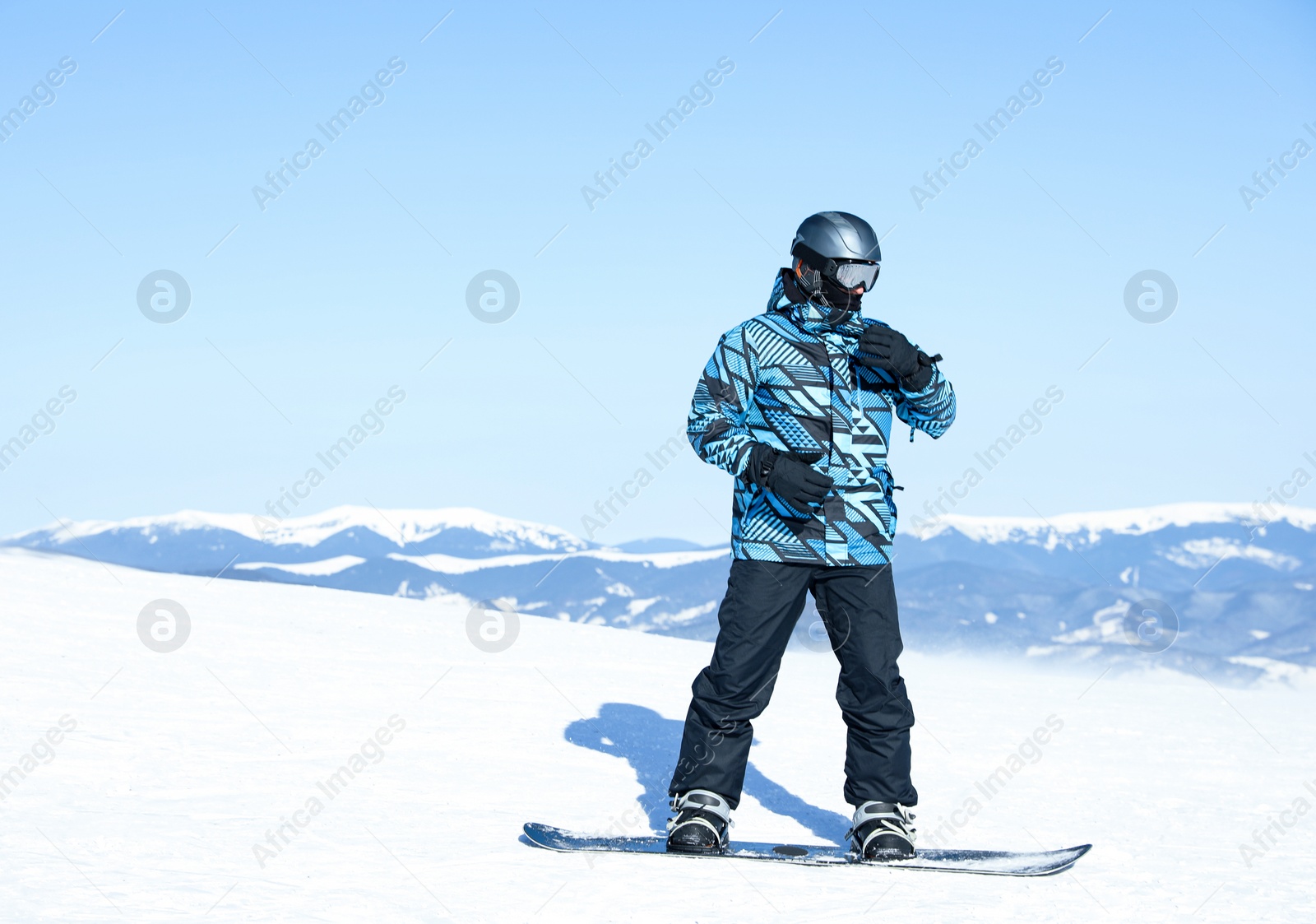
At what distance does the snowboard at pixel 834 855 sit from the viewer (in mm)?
3490

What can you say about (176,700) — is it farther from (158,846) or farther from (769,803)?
(769,803)

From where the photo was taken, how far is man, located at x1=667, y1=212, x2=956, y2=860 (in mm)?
3750

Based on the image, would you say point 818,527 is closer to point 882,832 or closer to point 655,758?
point 882,832

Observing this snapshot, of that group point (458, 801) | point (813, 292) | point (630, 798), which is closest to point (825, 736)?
point (630, 798)

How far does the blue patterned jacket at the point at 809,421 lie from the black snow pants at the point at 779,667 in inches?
3.6

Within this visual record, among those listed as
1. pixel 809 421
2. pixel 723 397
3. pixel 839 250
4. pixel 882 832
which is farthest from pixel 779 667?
pixel 839 250

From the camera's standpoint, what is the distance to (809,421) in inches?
151

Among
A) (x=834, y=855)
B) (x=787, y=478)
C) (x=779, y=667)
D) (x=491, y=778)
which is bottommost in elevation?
(x=491, y=778)

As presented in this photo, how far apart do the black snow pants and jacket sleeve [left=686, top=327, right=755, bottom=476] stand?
0.45m

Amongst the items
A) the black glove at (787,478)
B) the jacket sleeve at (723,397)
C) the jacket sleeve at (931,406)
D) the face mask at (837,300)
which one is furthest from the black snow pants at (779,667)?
the face mask at (837,300)

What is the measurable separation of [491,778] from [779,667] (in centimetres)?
153

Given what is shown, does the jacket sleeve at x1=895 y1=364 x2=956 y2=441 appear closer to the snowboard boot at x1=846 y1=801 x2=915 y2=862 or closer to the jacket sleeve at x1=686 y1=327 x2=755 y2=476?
the jacket sleeve at x1=686 y1=327 x2=755 y2=476

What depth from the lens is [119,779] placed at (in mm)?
4230

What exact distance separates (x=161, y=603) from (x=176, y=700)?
8.71ft
